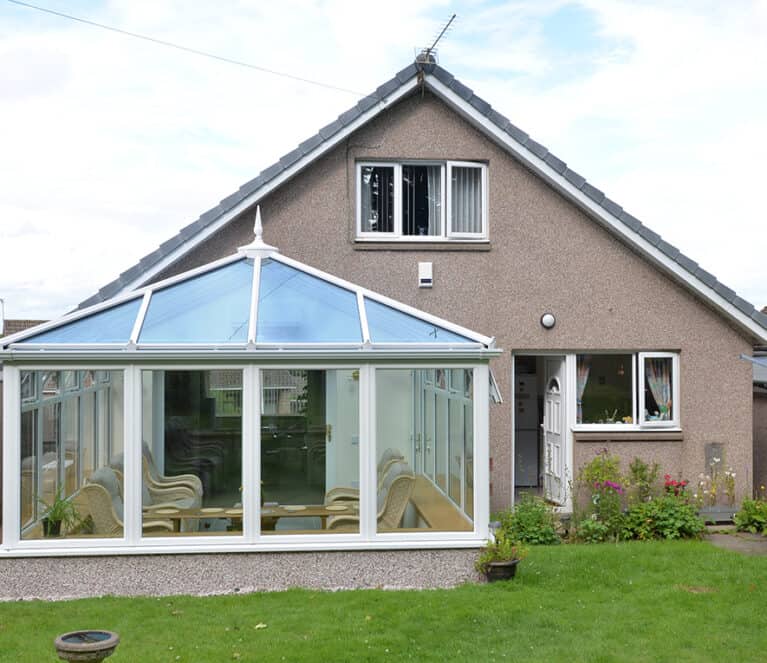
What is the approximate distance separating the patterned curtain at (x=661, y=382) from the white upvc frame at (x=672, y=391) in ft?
0.23

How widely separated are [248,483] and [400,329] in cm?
238

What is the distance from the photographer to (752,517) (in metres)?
13.8

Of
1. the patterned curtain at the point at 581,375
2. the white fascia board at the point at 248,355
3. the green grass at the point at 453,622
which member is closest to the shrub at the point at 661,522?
the patterned curtain at the point at 581,375

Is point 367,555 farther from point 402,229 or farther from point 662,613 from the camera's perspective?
point 402,229

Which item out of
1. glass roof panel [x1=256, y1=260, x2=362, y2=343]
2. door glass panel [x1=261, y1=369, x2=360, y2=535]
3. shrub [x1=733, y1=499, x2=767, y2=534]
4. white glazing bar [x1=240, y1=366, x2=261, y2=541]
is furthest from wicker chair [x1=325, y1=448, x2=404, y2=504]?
shrub [x1=733, y1=499, x2=767, y2=534]

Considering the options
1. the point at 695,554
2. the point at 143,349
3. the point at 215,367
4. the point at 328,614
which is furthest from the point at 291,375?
the point at 695,554

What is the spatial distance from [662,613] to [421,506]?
2.80m

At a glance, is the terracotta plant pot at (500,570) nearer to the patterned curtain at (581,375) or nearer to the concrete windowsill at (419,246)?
the patterned curtain at (581,375)

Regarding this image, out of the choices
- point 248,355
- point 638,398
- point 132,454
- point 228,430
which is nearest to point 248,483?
point 228,430

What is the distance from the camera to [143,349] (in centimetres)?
1027

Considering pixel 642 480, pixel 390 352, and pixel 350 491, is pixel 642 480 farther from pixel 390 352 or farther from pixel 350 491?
pixel 390 352

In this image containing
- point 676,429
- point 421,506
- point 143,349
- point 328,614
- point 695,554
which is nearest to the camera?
point 328,614

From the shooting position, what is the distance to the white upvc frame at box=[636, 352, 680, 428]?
1458cm

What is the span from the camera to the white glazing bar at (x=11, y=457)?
33.3 feet
